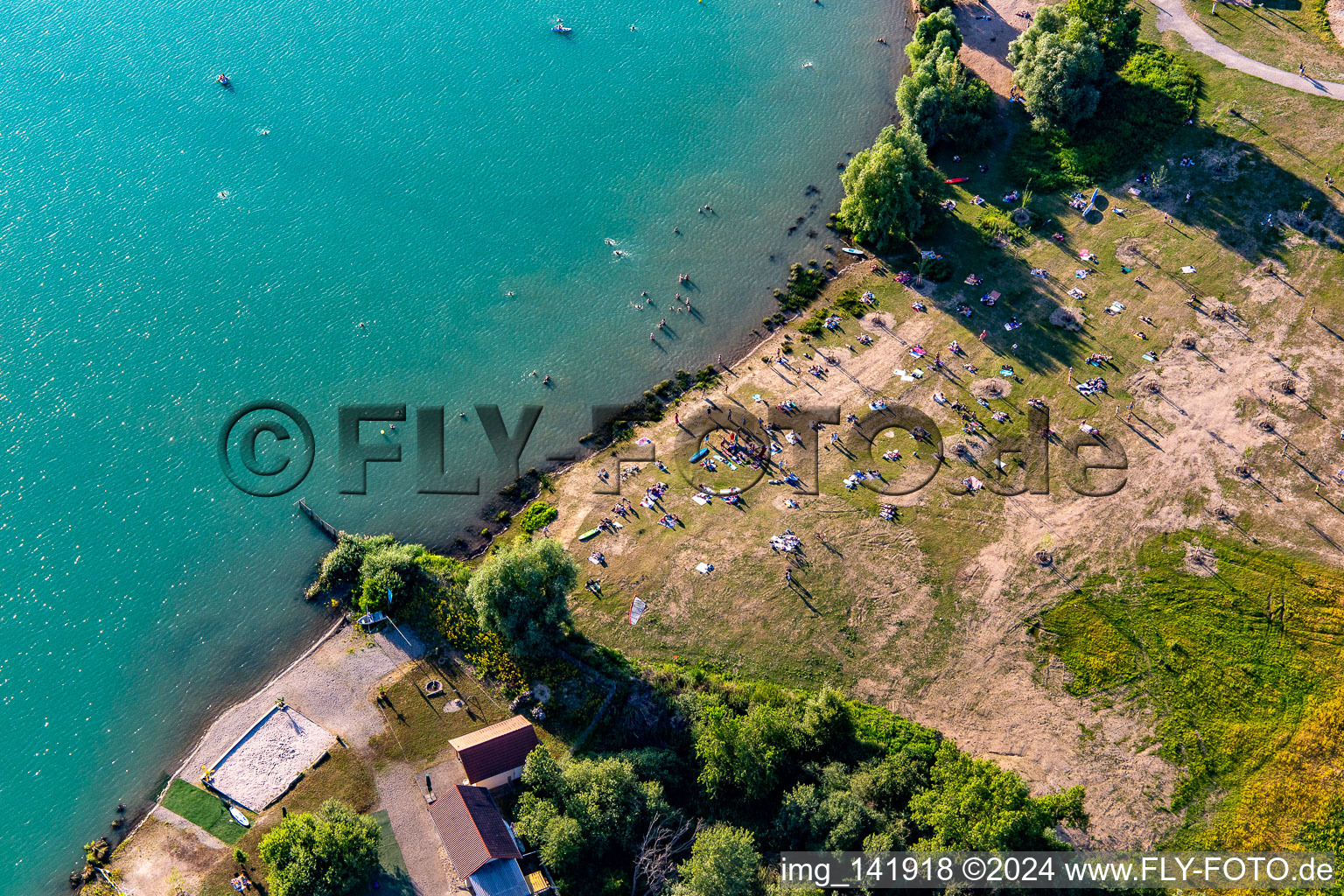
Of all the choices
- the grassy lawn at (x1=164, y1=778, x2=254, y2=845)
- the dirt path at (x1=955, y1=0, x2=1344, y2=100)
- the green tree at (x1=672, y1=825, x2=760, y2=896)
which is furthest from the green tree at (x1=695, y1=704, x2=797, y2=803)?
the dirt path at (x1=955, y1=0, x2=1344, y2=100)

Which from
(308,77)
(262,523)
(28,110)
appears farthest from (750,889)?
(28,110)

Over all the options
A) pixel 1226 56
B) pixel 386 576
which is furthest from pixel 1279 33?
pixel 386 576

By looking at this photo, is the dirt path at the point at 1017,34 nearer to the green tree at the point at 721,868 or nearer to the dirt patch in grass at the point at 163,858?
the green tree at the point at 721,868

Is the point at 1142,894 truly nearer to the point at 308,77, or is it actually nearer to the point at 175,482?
the point at 175,482

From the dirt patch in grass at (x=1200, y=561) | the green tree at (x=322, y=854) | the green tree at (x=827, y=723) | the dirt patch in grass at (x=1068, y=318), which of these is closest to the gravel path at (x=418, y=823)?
the green tree at (x=322, y=854)

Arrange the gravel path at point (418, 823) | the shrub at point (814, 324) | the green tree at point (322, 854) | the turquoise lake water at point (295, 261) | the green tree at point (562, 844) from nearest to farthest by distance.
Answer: the green tree at point (322, 854)
the green tree at point (562, 844)
the gravel path at point (418, 823)
the turquoise lake water at point (295, 261)
the shrub at point (814, 324)

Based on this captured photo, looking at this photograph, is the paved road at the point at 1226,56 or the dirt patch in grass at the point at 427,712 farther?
the paved road at the point at 1226,56

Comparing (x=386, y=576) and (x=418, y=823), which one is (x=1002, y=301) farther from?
(x=418, y=823)
